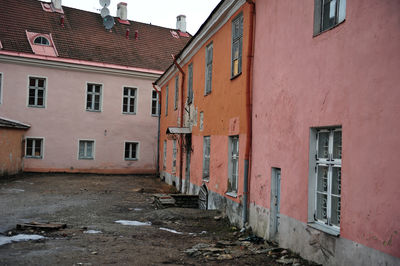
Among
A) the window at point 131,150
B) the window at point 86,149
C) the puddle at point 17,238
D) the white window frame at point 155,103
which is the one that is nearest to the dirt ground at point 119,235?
the puddle at point 17,238

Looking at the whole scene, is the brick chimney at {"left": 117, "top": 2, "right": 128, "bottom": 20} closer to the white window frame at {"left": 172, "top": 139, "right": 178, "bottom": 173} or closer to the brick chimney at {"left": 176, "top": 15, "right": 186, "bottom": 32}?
the brick chimney at {"left": 176, "top": 15, "right": 186, "bottom": 32}

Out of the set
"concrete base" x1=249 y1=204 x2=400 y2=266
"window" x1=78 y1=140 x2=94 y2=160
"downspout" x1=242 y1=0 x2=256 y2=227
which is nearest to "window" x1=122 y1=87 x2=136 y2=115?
"window" x1=78 y1=140 x2=94 y2=160

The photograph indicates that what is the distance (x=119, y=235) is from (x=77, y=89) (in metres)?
16.9

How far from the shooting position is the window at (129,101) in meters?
25.2

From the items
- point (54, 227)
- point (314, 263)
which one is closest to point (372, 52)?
Answer: point (314, 263)

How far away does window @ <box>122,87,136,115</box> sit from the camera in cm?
2523

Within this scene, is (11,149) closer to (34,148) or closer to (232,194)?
(34,148)

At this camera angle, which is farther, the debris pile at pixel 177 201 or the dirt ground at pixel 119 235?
the debris pile at pixel 177 201

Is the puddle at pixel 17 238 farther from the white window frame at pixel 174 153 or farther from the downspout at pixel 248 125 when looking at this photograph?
the white window frame at pixel 174 153

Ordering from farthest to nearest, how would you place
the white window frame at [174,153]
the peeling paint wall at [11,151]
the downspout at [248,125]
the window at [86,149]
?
1. the window at [86,149]
2. the peeling paint wall at [11,151]
3. the white window frame at [174,153]
4. the downspout at [248,125]

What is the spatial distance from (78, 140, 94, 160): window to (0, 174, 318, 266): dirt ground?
8.45 meters

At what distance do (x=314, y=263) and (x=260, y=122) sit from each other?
11.2 ft

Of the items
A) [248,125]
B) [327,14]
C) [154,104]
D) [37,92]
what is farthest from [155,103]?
[327,14]

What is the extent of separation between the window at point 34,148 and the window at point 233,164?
16.0m
